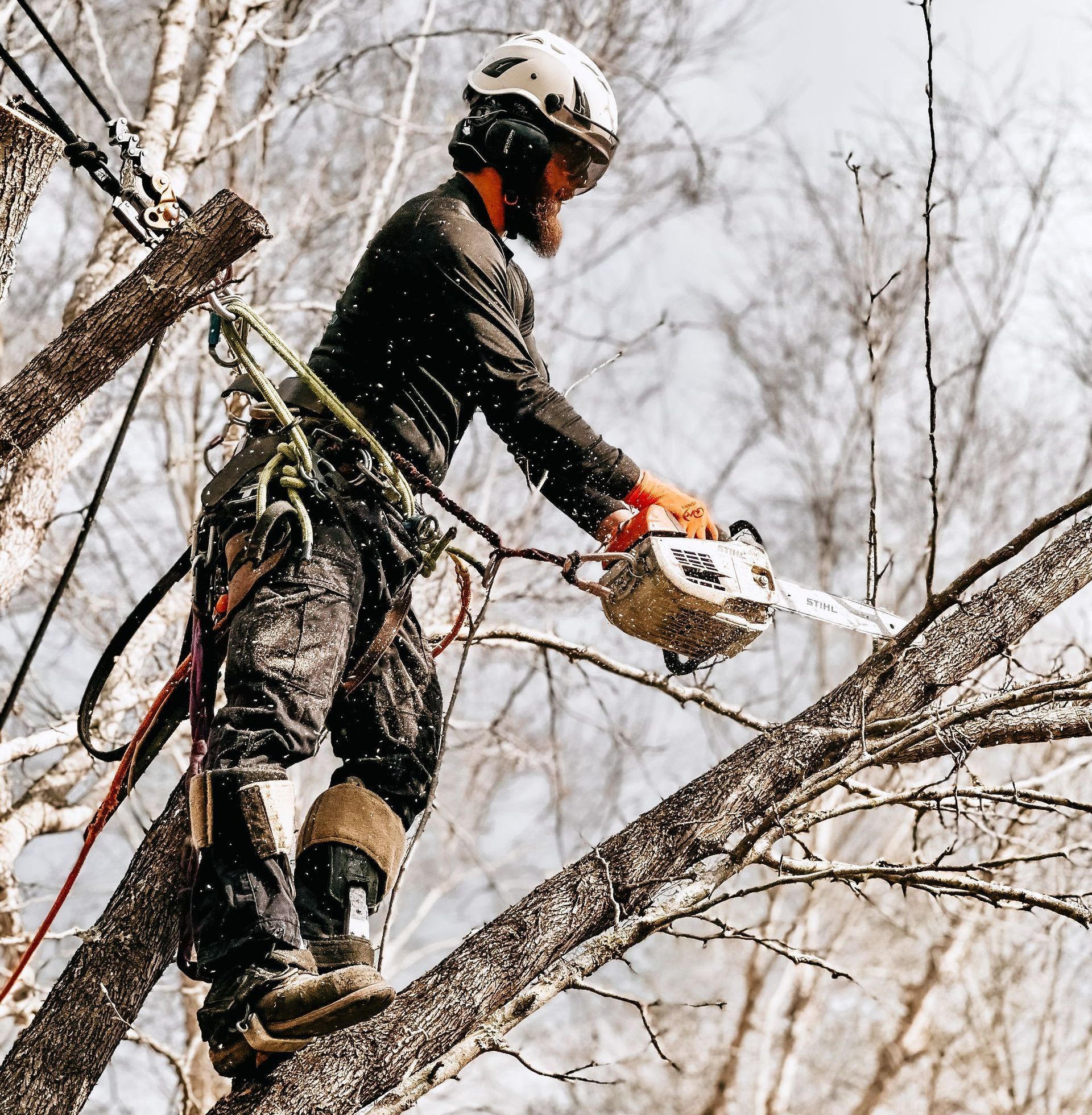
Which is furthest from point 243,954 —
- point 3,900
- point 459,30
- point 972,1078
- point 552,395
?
point 972,1078

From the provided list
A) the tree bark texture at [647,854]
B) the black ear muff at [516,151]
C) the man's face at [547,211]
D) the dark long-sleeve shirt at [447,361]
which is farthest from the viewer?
the man's face at [547,211]

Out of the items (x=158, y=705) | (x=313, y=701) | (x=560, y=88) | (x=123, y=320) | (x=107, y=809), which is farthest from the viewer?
(x=560, y=88)

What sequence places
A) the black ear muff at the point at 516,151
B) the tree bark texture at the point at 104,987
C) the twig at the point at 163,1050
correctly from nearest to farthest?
the tree bark texture at the point at 104,987
the twig at the point at 163,1050
the black ear muff at the point at 516,151

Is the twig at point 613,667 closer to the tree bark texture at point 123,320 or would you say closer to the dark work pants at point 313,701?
the dark work pants at point 313,701

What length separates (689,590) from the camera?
282 centimetres

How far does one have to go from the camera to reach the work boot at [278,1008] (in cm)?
217

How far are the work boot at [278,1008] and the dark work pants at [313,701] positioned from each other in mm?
54

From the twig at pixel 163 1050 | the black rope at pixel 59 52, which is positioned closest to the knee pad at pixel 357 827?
the twig at pixel 163 1050

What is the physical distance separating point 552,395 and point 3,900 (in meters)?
3.11

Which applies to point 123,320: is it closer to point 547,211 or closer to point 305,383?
point 305,383

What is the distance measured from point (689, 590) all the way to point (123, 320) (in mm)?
1340

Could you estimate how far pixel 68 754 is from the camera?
16.1 feet

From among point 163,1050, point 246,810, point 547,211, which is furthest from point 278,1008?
point 163,1050

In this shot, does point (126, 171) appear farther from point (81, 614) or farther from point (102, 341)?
point (81, 614)
